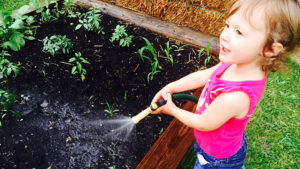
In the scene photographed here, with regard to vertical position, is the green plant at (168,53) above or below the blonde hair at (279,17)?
below

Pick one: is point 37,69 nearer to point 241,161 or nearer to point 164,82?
point 164,82

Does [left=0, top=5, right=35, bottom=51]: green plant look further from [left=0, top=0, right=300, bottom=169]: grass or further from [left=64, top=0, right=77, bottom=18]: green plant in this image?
[left=0, top=0, right=300, bottom=169]: grass

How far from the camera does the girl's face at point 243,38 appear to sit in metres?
1.00

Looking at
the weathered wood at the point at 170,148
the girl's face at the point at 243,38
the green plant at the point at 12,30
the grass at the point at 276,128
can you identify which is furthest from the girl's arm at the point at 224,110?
the green plant at the point at 12,30

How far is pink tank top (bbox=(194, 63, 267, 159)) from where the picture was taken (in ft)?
3.68

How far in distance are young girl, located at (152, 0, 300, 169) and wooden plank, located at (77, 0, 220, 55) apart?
1.33 meters

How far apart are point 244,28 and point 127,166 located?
121cm

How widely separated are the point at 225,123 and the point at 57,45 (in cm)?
167

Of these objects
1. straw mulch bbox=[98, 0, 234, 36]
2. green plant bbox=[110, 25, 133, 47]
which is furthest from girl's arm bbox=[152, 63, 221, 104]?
straw mulch bbox=[98, 0, 234, 36]

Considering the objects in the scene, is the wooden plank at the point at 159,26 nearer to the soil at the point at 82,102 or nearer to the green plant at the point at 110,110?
the soil at the point at 82,102

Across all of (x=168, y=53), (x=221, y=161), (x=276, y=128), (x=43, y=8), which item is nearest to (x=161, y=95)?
(x=221, y=161)

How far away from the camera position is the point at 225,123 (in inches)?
50.1

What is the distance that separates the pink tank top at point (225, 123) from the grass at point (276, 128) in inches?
25.3

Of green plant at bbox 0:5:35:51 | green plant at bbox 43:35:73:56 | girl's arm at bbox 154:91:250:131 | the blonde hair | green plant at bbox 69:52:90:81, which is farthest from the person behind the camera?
green plant at bbox 43:35:73:56
